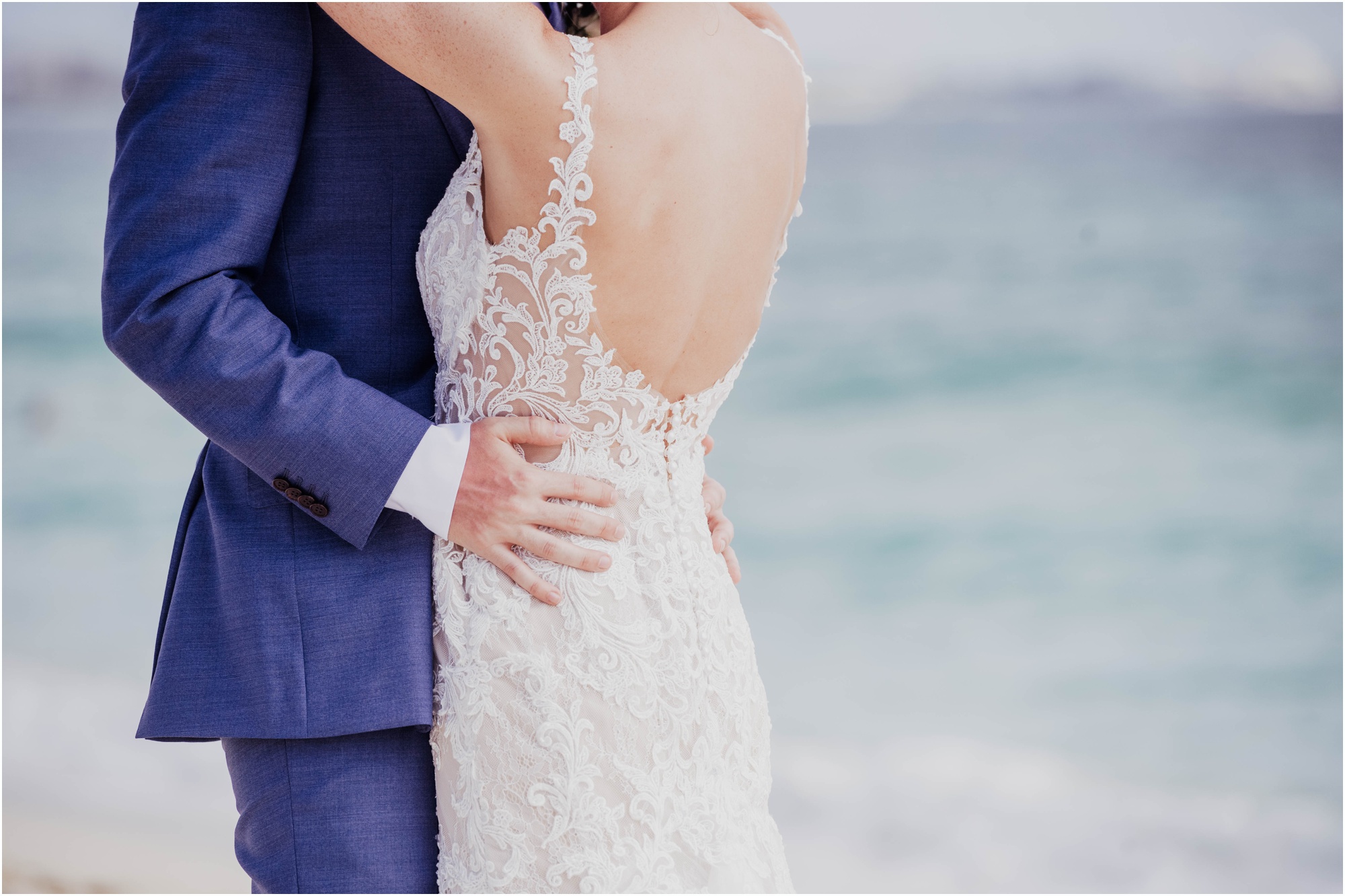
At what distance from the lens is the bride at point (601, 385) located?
1097 mm

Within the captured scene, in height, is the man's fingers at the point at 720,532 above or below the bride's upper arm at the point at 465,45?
below

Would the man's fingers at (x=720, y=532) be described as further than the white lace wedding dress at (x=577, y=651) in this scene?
Yes

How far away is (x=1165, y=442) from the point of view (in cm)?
854

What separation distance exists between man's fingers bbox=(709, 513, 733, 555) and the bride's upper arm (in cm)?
65

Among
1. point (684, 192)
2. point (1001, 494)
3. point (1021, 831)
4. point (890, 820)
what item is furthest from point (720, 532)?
point (1001, 494)

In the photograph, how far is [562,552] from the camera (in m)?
1.18

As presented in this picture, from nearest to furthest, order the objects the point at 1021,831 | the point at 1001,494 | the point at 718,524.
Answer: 1. the point at 718,524
2. the point at 1021,831
3. the point at 1001,494

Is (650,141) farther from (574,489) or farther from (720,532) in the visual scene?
(720,532)

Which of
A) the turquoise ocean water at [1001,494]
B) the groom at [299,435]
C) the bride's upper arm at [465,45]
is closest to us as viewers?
the bride's upper arm at [465,45]

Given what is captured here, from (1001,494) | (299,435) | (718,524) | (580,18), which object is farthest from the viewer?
(1001,494)

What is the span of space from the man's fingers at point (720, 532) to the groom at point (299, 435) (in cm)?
34

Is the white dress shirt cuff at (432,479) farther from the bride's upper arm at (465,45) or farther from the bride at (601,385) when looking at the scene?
the bride's upper arm at (465,45)

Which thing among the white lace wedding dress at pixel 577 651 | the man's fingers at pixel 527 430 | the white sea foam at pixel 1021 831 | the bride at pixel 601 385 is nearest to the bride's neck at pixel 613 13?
the bride at pixel 601 385

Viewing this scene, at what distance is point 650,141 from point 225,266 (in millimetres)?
449
